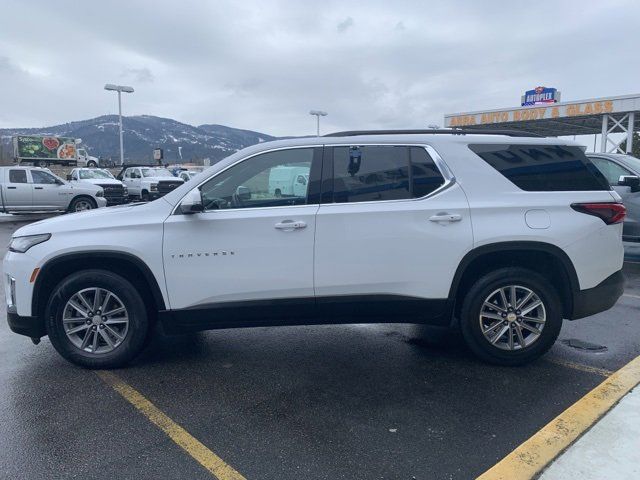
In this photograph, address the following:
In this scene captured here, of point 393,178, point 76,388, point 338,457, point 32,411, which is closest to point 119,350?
point 76,388

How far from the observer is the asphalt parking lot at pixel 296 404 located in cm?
279

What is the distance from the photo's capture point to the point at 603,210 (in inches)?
157

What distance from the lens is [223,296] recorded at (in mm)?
3895

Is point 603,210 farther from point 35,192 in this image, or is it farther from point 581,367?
point 35,192

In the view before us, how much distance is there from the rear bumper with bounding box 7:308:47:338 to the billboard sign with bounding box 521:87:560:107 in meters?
35.0

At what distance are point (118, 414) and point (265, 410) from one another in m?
0.98

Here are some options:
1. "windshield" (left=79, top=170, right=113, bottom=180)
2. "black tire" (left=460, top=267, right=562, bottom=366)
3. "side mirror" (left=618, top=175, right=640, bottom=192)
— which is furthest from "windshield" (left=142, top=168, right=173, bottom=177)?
"black tire" (left=460, top=267, right=562, bottom=366)

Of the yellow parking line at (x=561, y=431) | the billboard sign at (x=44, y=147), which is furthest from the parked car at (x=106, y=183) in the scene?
the billboard sign at (x=44, y=147)

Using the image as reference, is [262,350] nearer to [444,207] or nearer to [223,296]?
[223,296]

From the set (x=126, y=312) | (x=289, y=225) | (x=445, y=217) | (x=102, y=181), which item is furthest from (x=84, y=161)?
(x=445, y=217)

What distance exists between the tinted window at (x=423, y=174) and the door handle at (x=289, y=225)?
93 cm

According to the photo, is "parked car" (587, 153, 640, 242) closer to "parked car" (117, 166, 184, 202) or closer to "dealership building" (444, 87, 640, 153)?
"dealership building" (444, 87, 640, 153)

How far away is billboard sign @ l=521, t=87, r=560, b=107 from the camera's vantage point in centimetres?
3475

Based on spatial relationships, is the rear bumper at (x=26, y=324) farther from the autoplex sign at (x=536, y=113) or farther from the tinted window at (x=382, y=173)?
the autoplex sign at (x=536, y=113)
